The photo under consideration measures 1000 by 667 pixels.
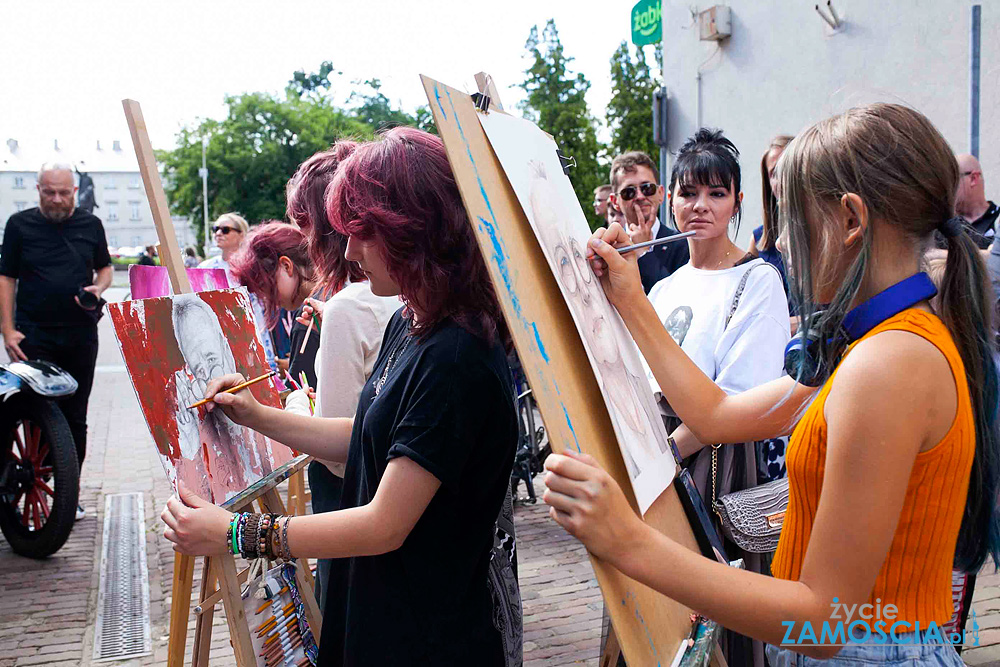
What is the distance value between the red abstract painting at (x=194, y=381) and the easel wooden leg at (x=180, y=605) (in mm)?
201

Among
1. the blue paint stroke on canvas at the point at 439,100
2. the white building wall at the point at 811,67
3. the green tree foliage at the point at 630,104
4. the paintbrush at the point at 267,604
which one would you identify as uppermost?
the green tree foliage at the point at 630,104

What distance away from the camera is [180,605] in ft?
7.06

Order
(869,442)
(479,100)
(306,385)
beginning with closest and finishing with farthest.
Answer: (869,442) < (479,100) < (306,385)

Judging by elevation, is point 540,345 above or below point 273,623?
above

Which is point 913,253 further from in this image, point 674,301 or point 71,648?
point 71,648

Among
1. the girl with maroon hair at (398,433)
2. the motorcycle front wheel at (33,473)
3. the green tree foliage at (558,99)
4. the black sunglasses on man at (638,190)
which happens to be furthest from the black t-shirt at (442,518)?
the green tree foliage at (558,99)

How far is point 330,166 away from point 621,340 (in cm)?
123

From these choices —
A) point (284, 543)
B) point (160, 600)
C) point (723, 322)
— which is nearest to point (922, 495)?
point (284, 543)

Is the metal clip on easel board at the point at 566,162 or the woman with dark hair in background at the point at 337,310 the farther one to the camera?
the woman with dark hair in background at the point at 337,310

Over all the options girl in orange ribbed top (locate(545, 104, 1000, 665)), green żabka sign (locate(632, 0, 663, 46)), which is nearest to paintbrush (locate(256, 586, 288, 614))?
girl in orange ribbed top (locate(545, 104, 1000, 665))

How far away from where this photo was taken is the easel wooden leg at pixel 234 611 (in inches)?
74.7

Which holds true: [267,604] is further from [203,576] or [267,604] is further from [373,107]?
[373,107]

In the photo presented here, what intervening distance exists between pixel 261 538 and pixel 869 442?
1.08 meters

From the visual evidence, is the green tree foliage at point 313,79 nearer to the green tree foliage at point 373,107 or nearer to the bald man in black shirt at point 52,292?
the green tree foliage at point 373,107
